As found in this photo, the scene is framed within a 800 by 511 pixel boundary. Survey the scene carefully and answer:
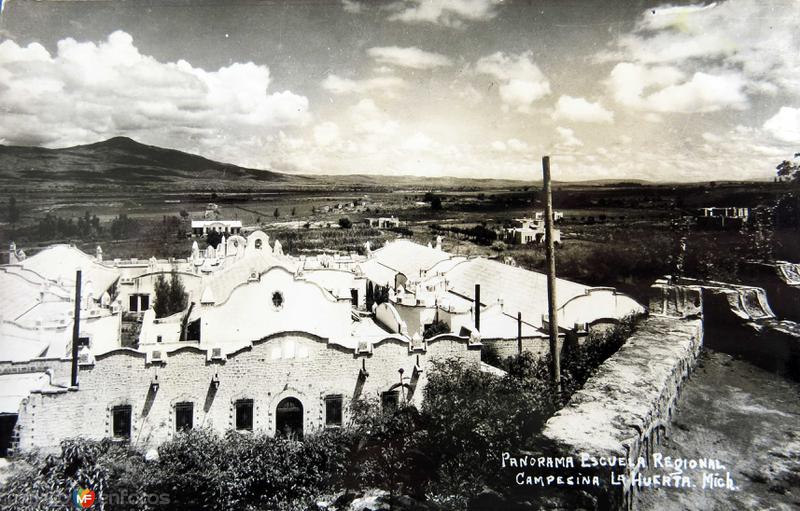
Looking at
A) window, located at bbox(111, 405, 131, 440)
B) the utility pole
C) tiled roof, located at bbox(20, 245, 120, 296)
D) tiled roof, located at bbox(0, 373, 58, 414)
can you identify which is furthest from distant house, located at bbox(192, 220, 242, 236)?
the utility pole

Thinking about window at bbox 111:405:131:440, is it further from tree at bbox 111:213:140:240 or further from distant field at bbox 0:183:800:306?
tree at bbox 111:213:140:240

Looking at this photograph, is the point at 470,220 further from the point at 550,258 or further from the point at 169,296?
the point at 169,296

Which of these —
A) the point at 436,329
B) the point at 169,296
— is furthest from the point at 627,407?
the point at 169,296

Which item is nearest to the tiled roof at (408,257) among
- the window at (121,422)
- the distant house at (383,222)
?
the distant house at (383,222)

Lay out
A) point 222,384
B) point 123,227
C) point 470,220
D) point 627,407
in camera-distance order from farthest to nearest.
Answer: point 470,220
point 123,227
point 222,384
point 627,407

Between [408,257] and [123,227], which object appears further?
[408,257]
